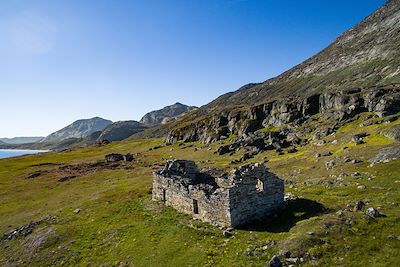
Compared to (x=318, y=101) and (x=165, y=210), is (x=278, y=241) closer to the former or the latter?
(x=165, y=210)

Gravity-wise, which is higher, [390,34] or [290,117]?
[390,34]

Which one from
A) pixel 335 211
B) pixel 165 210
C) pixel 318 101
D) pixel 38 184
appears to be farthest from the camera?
pixel 318 101

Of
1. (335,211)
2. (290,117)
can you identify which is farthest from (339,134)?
(335,211)

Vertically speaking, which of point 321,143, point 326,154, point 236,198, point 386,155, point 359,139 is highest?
point 359,139

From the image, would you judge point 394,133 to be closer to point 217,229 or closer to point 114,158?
point 217,229

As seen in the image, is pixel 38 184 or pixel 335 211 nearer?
pixel 335 211

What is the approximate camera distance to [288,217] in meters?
30.1

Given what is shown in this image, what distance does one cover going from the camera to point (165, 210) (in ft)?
123

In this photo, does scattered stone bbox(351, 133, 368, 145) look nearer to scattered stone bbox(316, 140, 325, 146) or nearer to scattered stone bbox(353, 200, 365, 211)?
scattered stone bbox(316, 140, 325, 146)

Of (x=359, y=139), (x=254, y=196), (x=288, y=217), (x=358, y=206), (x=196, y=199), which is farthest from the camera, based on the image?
(x=359, y=139)

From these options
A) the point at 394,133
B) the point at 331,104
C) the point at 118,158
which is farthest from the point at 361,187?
the point at 118,158

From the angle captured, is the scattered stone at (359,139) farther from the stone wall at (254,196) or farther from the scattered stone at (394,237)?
the scattered stone at (394,237)

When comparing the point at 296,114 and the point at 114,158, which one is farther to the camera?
the point at 296,114

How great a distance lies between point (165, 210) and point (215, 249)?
1262 cm
